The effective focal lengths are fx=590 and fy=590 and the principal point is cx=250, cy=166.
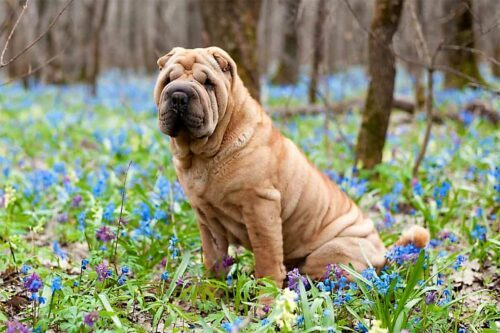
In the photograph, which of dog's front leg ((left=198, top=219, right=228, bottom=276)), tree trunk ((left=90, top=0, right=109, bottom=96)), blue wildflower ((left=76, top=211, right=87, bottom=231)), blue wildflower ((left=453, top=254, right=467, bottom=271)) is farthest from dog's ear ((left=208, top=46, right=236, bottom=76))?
tree trunk ((left=90, top=0, right=109, bottom=96))

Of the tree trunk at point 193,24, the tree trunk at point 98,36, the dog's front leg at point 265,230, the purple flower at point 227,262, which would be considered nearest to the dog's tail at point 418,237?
the dog's front leg at point 265,230

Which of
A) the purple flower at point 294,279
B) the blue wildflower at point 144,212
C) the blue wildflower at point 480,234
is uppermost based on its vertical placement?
the blue wildflower at point 144,212

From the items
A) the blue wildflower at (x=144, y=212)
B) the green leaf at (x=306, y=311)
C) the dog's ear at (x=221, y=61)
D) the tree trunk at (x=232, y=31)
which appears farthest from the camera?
the tree trunk at (x=232, y=31)

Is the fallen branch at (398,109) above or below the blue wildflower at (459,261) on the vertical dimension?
above

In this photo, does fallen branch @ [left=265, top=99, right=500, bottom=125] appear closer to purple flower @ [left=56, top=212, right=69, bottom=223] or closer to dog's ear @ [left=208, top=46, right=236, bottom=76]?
purple flower @ [left=56, top=212, right=69, bottom=223]

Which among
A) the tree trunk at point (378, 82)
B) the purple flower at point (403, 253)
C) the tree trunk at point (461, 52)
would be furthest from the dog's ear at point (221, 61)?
the tree trunk at point (461, 52)

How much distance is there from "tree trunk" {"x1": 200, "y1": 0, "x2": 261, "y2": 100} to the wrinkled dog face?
3.28 meters

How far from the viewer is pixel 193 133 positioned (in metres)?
3.08

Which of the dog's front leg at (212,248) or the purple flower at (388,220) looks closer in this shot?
the dog's front leg at (212,248)

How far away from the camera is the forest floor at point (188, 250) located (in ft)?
9.32

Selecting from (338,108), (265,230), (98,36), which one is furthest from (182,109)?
(98,36)

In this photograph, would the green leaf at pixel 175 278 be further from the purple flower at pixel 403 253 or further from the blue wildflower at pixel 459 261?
the blue wildflower at pixel 459 261

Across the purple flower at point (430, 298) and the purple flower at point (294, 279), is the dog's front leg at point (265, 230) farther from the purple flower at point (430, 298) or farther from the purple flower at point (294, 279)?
the purple flower at point (430, 298)

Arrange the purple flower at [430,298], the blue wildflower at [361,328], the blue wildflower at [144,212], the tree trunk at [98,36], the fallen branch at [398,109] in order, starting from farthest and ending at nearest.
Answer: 1. the tree trunk at [98,36]
2. the fallen branch at [398,109]
3. the blue wildflower at [144,212]
4. the purple flower at [430,298]
5. the blue wildflower at [361,328]
